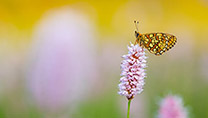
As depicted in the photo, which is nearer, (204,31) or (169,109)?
(169,109)

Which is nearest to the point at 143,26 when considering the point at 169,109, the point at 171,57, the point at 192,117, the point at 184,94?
the point at 171,57

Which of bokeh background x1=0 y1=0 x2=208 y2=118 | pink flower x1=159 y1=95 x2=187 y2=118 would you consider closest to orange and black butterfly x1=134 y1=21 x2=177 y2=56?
pink flower x1=159 y1=95 x2=187 y2=118

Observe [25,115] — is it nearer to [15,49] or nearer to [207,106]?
[15,49]

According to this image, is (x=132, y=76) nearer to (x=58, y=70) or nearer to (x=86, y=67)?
(x=58, y=70)

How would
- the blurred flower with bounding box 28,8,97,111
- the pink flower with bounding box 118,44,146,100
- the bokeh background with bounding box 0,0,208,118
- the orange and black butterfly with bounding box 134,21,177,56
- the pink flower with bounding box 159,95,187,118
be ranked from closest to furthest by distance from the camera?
the pink flower with bounding box 118,44,146,100 < the pink flower with bounding box 159,95,187,118 < the orange and black butterfly with bounding box 134,21,177,56 < the blurred flower with bounding box 28,8,97,111 < the bokeh background with bounding box 0,0,208,118

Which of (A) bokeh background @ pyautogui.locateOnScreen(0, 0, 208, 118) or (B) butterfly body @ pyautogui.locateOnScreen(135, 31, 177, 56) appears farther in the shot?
(A) bokeh background @ pyautogui.locateOnScreen(0, 0, 208, 118)

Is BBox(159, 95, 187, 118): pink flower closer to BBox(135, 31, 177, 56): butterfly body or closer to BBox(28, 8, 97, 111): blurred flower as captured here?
BBox(135, 31, 177, 56): butterfly body

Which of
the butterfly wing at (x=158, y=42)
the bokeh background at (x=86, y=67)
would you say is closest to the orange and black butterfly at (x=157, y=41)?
the butterfly wing at (x=158, y=42)
